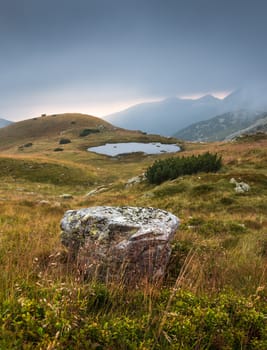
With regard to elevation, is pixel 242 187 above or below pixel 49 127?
below

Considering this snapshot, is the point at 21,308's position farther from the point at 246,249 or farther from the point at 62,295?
the point at 246,249

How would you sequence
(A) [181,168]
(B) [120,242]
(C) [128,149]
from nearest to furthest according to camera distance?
(B) [120,242], (A) [181,168], (C) [128,149]

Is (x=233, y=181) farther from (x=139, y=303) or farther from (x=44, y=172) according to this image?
(x=44, y=172)

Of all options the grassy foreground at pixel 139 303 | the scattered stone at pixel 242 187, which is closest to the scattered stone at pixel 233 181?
the scattered stone at pixel 242 187

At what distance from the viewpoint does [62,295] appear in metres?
3.69

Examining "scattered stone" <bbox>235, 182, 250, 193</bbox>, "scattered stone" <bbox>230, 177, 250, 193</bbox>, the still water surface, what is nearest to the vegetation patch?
the still water surface

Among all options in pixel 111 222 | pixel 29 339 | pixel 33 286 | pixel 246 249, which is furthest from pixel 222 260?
pixel 29 339

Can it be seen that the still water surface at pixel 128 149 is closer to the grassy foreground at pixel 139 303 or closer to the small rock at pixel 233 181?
the small rock at pixel 233 181

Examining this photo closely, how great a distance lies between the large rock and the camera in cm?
526

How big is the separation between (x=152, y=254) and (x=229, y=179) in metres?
16.5

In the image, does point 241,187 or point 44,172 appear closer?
point 241,187

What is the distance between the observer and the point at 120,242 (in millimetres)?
5535

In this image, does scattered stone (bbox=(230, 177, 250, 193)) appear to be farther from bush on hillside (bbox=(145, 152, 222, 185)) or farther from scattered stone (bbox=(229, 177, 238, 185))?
bush on hillside (bbox=(145, 152, 222, 185))

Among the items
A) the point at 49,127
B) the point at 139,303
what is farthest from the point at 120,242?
the point at 49,127
